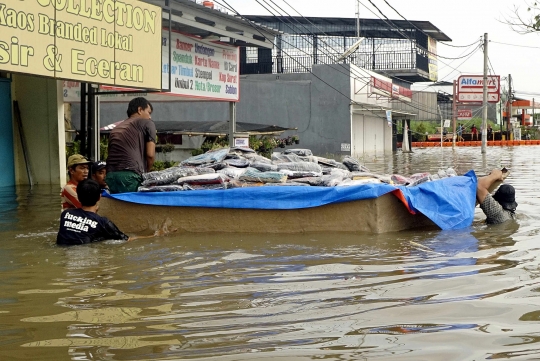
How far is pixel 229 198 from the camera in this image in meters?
8.59

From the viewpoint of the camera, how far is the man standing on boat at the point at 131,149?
882cm

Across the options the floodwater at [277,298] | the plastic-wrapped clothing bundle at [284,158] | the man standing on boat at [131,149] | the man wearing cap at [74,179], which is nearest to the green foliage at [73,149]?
the plastic-wrapped clothing bundle at [284,158]

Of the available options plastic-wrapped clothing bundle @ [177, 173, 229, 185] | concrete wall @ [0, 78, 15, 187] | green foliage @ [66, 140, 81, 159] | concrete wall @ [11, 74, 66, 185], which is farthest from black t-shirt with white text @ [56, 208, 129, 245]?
green foliage @ [66, 140, 81, 159]

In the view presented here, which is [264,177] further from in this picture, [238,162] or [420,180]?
[420,180]

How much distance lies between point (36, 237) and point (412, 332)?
5677 millimetres

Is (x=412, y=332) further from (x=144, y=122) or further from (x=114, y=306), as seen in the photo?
(x=144, y=122)

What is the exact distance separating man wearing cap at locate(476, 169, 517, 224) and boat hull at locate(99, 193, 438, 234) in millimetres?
832

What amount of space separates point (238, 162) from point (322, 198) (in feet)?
5.97

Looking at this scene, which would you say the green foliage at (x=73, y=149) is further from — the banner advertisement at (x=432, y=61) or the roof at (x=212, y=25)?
the banner advertisement at (x=432, y=61)

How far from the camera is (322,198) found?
27.2 feet

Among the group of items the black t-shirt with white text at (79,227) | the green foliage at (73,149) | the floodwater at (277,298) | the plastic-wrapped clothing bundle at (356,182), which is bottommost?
the floodwater at (277,298)

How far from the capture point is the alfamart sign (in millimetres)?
9695

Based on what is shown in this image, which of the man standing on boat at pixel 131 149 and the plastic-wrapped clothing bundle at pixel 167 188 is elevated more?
the man standing on boat at pixel 131 149

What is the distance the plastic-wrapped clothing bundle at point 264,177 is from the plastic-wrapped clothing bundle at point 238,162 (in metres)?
0.52
